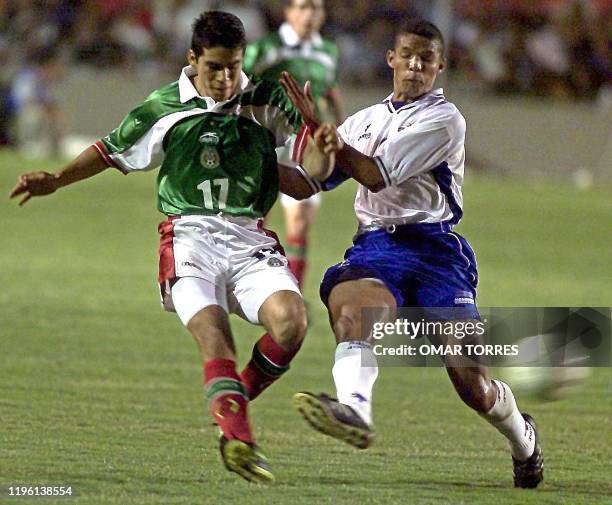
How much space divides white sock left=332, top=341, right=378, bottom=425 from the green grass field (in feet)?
1.44

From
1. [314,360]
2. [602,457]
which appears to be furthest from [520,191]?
[602,457]

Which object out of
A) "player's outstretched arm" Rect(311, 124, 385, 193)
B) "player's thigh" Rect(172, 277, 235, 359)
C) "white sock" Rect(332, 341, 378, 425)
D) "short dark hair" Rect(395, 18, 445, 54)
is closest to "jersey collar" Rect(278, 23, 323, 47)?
"short dark hair" Rect(395, 18, 445, 54)

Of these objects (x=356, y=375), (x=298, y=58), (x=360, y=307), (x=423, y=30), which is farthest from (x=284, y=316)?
(x=298, y=58)

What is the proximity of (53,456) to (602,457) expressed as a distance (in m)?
2.75

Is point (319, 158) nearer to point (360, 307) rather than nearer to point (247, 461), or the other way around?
point (360, 307)

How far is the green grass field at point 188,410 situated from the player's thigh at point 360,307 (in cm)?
69

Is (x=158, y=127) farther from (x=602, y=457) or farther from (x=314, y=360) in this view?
(x=314, y=360)

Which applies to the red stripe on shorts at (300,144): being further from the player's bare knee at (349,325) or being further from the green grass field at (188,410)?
the green grass field at (188,410)

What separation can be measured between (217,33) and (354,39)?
1844 cm

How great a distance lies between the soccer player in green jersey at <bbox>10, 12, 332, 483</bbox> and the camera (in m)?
6.38

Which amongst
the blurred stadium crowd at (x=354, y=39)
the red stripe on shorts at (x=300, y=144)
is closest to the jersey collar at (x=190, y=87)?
the red stripe on shorts at (x=300, y=144)

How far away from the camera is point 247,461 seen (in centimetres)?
573

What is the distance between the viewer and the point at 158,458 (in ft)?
22.3

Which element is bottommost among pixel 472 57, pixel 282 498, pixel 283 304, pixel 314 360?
pixel 282 498
